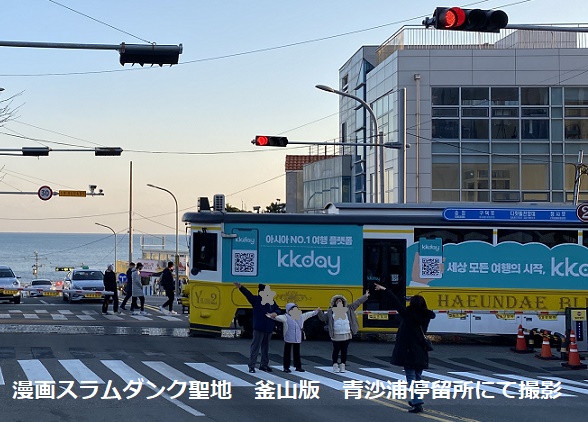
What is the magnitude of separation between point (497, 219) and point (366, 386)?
29.6 feet

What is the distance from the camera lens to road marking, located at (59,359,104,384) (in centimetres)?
1529

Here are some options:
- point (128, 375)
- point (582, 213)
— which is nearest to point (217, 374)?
point (128, 375)

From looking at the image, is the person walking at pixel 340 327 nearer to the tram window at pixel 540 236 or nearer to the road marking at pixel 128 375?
the road marking at pixel 128 375

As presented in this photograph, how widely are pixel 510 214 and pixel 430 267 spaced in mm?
2462

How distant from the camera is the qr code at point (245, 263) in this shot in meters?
22.4

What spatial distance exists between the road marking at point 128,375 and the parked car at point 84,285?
21.8 m

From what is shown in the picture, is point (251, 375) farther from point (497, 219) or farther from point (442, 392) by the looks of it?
point (497, 219)

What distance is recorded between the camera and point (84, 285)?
39344mm

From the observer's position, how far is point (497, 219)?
2270cm

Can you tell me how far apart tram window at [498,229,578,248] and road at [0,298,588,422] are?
2799 millimetres

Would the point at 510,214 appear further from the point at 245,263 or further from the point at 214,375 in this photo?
the point at 214,375

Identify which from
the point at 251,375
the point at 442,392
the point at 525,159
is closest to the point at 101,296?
the point at 525,159

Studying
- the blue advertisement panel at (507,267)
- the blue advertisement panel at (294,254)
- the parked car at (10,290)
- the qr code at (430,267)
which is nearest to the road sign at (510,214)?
the blue advertisement panel at (507,267)

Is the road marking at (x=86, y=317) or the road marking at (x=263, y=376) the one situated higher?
the road marking at (x=86, y=317)
